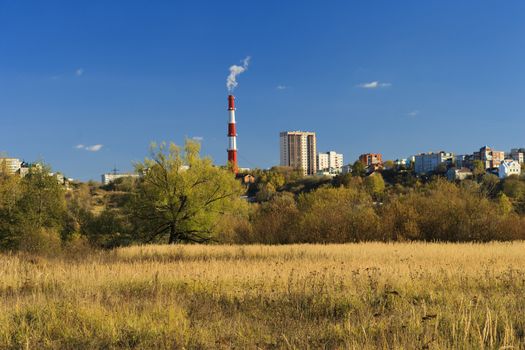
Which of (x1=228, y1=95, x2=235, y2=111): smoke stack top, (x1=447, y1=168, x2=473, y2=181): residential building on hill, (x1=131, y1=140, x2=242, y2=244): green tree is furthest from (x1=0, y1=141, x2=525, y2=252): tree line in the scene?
(x1=447, y1=168, x2=473, y2=181): residential building on hill

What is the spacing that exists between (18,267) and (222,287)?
802cm

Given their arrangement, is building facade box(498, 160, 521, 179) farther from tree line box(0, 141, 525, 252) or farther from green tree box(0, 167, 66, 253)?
green tree box(0, 167, 66, 253)

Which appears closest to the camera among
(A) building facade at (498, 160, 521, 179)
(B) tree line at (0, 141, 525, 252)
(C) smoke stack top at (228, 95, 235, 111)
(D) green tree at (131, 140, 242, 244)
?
(B) tree line at (0, 141, 525, 252)

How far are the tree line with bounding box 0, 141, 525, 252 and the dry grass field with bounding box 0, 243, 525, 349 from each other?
792 inches

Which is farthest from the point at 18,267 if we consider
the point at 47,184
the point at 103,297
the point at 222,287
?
the point at 47,184

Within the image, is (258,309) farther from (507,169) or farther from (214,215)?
(507,169)

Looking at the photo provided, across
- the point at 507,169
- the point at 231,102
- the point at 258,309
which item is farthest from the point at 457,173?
the point at 258,309

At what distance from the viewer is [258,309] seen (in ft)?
29.2

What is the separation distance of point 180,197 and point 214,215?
3398mm

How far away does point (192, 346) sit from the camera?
653 centimetres

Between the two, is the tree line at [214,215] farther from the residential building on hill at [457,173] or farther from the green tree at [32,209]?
the residential building on hill at [457,173]

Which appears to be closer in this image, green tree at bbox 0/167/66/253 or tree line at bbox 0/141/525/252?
tree line at bbox 0/141/525/252

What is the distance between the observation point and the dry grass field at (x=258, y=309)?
21.6ft

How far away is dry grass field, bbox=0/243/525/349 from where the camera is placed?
259 inches
